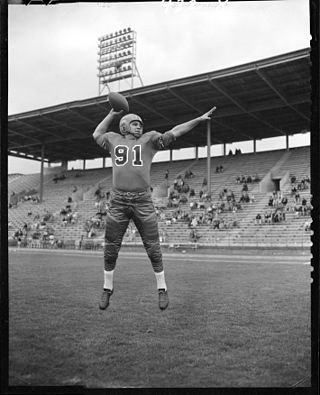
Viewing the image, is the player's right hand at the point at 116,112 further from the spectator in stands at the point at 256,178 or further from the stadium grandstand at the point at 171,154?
the spectator in stands at the point at 256,178

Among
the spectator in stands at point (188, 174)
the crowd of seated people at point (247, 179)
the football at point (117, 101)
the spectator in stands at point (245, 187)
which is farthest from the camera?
the spectator in stands at point (245, 187)

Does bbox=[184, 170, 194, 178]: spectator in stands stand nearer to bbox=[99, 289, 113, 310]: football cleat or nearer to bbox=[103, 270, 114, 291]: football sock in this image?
bbox=[103, 270, 114, 291]: football sock

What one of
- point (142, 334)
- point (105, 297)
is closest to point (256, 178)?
point (105, 297)

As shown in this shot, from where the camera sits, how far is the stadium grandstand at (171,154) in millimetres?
4750

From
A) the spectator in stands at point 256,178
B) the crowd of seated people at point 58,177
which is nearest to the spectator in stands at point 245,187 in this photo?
the spectator in stands at point 256,178

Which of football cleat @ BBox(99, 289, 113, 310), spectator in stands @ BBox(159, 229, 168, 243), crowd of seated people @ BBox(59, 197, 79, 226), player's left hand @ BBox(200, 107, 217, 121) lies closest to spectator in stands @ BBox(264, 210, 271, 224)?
spectator in stands @ BBox(159, 229, 168, 243)

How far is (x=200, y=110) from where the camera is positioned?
4855 millimetres

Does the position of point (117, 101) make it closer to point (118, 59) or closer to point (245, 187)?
point (118, 59)

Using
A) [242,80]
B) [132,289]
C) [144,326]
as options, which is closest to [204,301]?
[132,289]

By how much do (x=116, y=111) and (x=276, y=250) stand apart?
8.19 m

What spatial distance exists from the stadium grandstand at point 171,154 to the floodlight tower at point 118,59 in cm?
19

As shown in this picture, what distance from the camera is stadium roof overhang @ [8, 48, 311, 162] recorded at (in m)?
4.67

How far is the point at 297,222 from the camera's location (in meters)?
7.68

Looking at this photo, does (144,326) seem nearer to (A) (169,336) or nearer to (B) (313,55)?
(A) (169,336)
